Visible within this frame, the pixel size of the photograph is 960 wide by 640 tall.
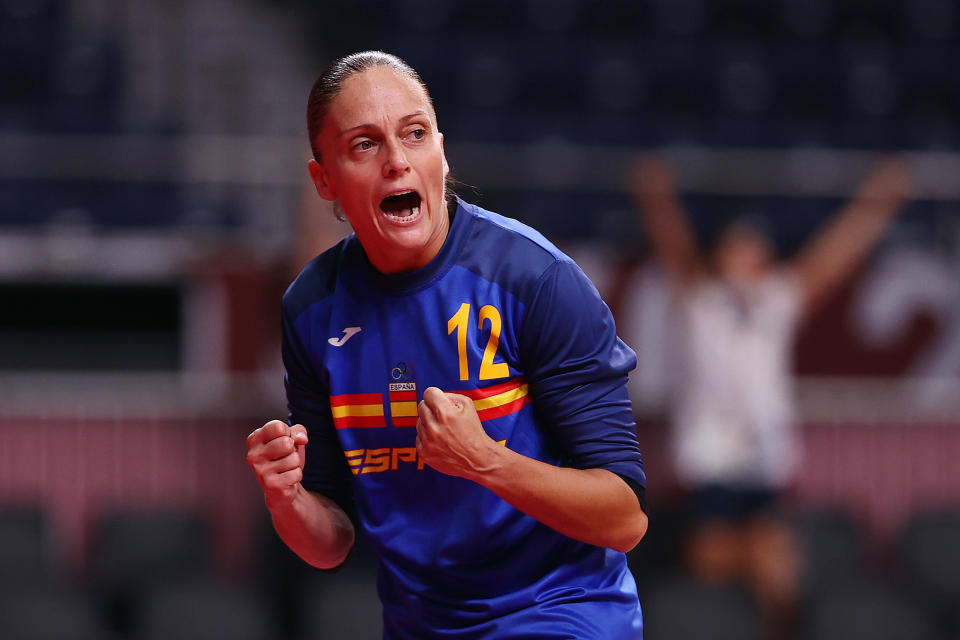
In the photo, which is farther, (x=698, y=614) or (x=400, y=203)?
(x=698, y=614)

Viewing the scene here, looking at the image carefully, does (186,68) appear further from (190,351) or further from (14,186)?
(190,351)

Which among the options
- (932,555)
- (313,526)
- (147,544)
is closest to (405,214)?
(313,526)

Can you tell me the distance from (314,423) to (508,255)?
0.60 metres

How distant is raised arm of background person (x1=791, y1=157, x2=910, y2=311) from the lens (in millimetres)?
7969

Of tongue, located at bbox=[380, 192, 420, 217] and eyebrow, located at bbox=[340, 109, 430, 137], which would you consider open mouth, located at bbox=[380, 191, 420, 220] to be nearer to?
tongue, located at bbox=[380, 192, 420, 217]

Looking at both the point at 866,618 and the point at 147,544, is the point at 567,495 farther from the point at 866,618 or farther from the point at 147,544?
the point at 147,544

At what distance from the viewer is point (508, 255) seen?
8.48ft

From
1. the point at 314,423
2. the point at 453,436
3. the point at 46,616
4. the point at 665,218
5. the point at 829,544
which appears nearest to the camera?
the point at 453,436

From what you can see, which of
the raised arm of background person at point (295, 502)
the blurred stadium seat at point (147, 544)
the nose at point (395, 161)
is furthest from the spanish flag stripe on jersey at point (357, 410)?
the blurred stadium seat at point (147, 544)

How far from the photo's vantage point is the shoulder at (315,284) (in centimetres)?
276

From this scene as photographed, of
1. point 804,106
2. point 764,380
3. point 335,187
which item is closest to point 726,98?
point 804,106

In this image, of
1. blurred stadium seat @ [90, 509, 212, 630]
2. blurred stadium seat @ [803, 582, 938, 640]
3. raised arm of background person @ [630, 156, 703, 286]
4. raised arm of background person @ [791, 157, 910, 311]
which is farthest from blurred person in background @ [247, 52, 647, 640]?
raised arm of background person @ [791, 157, 910, 311]

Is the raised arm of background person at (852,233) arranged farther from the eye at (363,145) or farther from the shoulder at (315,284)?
the eye at (363,145)

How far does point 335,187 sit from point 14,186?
656 cm
